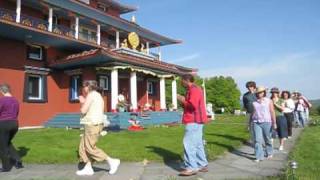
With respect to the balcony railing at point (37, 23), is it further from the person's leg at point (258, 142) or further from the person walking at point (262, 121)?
the person's leg at point (258, 142)

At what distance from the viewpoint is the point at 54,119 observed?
22578 millimetres

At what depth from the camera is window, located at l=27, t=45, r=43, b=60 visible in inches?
865

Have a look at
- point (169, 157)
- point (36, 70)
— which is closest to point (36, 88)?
point (36, 70)

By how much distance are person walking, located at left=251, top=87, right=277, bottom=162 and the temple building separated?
9944 millimetres

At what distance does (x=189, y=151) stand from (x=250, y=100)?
12.6 feet

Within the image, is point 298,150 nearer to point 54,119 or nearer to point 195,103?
point 195,103

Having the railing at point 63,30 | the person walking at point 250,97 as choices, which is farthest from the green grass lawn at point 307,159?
the railing at point 63,30

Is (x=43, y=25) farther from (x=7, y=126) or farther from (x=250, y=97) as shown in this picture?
(x=250, y=97)

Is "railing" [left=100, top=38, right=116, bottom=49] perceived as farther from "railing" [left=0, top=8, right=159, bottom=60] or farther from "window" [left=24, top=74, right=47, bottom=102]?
"window" [left=24, top=74, right=47, bottom=102]

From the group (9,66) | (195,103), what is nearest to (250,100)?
(195,103)

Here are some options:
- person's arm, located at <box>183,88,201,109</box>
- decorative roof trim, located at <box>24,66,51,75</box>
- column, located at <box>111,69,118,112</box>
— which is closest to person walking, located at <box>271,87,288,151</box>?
person's arm, located at <box>183,88,201,109</box>

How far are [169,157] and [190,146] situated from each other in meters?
2.34

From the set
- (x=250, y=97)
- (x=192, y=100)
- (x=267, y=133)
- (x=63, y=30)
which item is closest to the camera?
(x=192, y=100)

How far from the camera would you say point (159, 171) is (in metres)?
8.21
